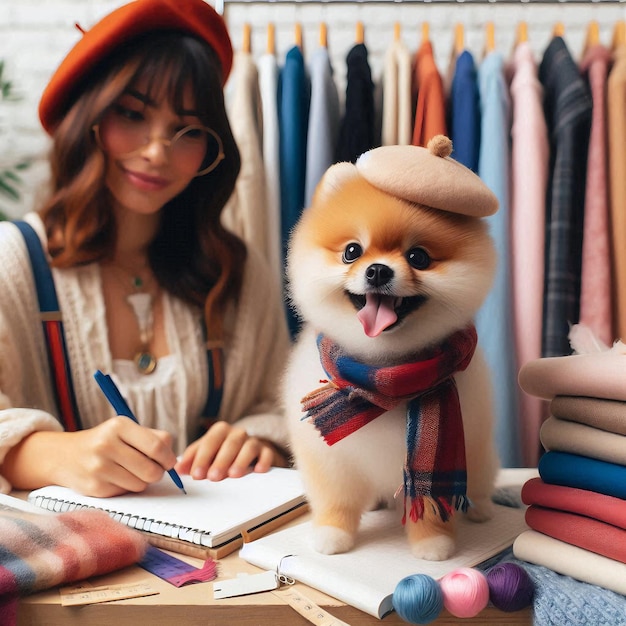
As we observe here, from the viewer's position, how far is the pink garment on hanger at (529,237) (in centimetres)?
93

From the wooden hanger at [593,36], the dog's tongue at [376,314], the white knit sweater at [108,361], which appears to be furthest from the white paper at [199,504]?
the wooden hanger at [593,36]

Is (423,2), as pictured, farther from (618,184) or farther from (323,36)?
(618,184)

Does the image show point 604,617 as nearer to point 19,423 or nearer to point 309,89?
point 19,423

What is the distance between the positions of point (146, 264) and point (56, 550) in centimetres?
60

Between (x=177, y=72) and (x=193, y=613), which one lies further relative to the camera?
(x=177, y=72)

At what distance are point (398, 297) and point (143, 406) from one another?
0.57 m

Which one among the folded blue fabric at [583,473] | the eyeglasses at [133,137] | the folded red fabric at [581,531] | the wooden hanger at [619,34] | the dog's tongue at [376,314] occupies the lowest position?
the folded red fabric at [581,531]

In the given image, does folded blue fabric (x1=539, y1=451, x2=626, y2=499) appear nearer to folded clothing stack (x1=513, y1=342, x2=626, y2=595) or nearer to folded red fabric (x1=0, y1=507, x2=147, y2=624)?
A: folded clothing stack (x1=513, y1=342, x2=626, y2=595)

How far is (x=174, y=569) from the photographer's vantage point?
0.50 m

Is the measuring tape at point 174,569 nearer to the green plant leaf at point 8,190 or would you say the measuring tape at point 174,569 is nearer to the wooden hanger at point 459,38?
the wooden hanger at point 459,38

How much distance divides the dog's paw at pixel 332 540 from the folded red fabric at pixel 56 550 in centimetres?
16

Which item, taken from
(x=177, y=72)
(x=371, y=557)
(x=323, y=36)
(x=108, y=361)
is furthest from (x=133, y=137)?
(x=371, y=557)

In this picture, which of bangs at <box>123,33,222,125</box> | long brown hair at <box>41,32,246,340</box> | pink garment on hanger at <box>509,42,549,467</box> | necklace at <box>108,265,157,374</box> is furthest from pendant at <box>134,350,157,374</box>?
pink garment on hanger at <box>509,42,549,467</box>

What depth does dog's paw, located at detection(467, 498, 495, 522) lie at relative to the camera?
1.91ft
